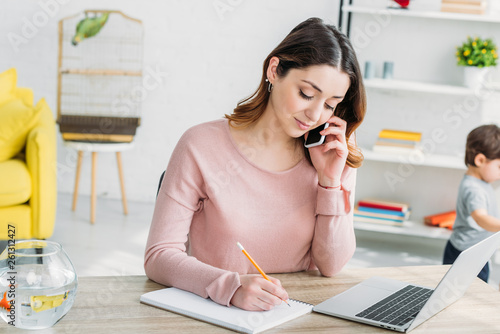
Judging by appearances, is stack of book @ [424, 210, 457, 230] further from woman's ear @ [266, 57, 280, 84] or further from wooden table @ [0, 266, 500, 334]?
woman's ear @ [266, 57, 280, 84]

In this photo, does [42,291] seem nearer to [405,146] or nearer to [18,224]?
[18,224]

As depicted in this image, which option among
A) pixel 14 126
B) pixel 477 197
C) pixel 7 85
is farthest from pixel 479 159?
pixel 7 85

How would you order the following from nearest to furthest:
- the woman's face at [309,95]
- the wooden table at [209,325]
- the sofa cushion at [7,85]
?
1. the wooden table at [209,325]
2. the woman's face at [309,95]
3. the sofa cushion at [7,85]

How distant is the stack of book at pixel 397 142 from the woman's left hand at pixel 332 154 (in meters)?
2.21

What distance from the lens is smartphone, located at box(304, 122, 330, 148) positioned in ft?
4.91

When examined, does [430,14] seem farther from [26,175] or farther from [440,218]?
[26,175]

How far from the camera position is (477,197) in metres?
2.74

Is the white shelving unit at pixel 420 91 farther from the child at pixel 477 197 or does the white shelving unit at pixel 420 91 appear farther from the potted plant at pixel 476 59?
the child at pixel 477 197

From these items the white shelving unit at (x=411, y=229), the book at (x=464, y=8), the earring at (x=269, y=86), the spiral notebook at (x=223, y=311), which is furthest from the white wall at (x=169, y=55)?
the spiral notebook at (x=223, y=311)

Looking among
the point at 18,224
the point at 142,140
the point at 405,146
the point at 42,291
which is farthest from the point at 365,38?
the point at 42,291

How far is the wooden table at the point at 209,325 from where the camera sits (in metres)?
1.07

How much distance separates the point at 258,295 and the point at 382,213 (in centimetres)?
269

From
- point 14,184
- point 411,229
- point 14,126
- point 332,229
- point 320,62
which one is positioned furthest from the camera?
point 411,229

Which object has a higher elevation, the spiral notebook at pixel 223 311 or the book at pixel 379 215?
the spiral notebook at pixel 223 311
